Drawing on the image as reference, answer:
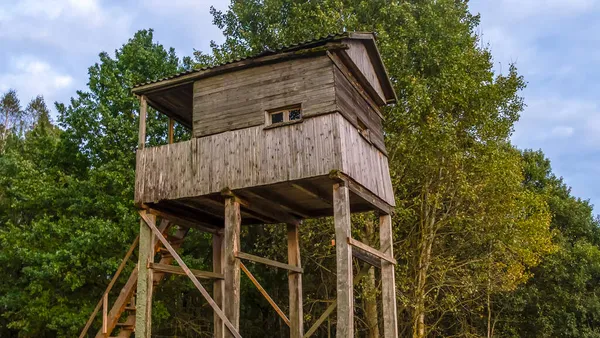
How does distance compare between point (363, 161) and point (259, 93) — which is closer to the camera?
point (259, 93)

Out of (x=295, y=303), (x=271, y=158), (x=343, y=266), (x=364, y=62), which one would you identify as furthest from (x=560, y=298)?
(x=271, y=158)

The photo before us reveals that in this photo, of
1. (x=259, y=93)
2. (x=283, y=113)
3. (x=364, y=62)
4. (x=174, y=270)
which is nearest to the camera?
(x=283, y=113)

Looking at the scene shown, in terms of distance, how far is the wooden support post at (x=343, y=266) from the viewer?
33.4 ft

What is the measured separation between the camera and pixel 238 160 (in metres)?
11.7

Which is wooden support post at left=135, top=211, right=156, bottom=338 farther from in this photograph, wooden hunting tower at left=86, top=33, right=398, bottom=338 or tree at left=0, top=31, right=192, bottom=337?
tree at left=0, top=31, right=192, bottom=337

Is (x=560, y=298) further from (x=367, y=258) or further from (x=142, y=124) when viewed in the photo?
(x=142, y=124)

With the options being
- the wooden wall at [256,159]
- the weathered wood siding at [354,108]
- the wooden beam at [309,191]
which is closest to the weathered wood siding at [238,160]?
the wooden wall at [256,159]

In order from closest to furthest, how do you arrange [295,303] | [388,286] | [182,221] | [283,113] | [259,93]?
1. [283,113]
2. [259,93]
3. [388,286]
4. [182,221]
5. [295,303]

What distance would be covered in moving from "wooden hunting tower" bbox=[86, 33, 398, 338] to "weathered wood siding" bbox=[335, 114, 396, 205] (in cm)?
3

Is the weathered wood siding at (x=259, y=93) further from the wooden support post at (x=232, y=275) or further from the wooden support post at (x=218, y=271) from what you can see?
the wooden support post at (x=218, y=271)

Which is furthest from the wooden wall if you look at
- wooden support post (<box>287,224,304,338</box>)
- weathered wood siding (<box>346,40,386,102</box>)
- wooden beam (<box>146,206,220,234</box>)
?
wooden support post (<box>287,224,304,338</box>)

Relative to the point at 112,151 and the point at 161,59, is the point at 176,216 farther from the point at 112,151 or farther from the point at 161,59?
the point at 161,59

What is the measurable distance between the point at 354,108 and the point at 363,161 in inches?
48.9

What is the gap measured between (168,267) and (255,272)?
11.7m
